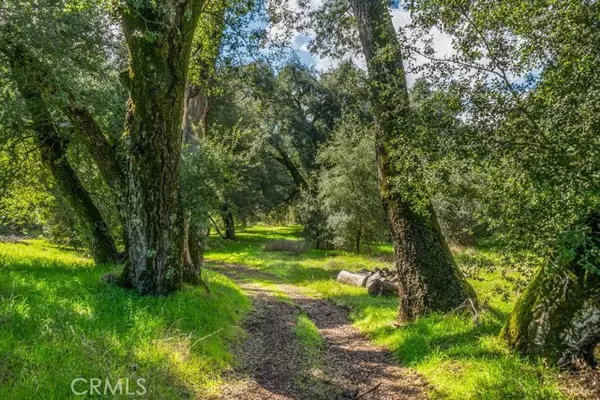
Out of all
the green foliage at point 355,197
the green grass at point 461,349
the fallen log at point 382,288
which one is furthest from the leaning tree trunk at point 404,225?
the green foliage at point 355,197

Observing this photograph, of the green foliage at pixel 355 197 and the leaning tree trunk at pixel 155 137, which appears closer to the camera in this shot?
the leaning tree trunk at pixel 155 137

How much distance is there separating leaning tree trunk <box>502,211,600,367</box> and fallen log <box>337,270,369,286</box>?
9339 millimetres

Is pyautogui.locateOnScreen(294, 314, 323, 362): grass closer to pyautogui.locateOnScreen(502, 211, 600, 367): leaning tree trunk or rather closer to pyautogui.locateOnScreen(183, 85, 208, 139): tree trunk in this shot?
pyautogui.locateOnScreen(502, 211, 600, 367): leaning tree trunk

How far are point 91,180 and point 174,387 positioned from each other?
10.8m

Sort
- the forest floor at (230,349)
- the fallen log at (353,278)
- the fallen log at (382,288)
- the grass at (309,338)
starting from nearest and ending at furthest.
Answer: the forest floor at (230,349), the grass at (309,338), the fallen log at (382,288), the fallen log at (353,278)

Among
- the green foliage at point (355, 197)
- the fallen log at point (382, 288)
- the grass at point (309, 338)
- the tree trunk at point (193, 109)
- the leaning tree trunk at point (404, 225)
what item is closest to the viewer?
the grass at point (309, 338)

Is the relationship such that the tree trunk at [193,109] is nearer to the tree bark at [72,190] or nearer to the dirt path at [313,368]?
the tree bark at [72,190]

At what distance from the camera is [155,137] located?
6902 mm

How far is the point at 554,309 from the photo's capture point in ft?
16.8

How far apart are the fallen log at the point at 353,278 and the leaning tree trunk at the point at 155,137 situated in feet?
29.4

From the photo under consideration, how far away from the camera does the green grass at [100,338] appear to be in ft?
11.6

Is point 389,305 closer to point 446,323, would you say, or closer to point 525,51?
point 446,323

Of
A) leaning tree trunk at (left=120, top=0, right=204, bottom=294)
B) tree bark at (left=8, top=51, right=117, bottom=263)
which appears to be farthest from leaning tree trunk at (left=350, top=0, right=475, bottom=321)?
tree bark at (left=8, top=51, right=117, bottom=263)

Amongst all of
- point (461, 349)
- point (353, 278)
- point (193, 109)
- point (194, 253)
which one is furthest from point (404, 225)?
point (353, 278)
